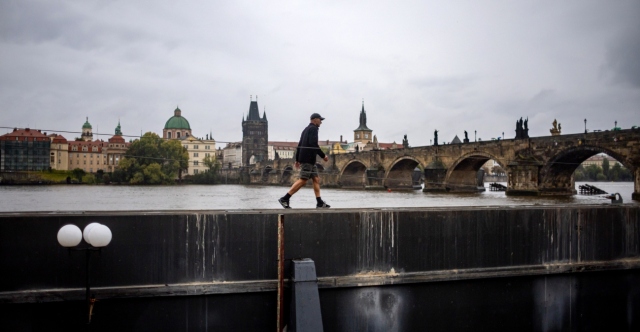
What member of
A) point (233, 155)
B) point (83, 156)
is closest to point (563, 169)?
point (83, 156)

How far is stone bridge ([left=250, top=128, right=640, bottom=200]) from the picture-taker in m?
29.8

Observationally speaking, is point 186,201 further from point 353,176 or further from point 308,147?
point 353,176

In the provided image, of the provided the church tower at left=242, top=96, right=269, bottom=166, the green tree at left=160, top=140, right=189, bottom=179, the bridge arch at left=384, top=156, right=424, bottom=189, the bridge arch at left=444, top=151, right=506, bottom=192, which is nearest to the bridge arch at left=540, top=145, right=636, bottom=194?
the bridge arch at left=444, top=151, right=506, bottom=192

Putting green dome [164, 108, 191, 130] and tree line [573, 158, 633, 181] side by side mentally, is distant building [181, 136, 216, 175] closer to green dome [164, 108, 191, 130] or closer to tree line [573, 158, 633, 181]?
green dome [164, 108, 191, 130]

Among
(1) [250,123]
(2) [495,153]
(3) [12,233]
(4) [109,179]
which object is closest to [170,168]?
(4) [109,179]

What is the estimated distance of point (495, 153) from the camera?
127 feet

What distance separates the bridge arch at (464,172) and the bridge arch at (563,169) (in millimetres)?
6363

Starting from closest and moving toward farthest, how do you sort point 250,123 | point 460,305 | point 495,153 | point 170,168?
point 460,305 → point 495,153 → point 170,168 → point 250,123

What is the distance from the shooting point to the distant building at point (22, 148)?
12.4 metres

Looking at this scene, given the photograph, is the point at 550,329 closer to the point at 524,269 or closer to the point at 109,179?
the point at 524,269

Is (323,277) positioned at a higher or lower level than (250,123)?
lower

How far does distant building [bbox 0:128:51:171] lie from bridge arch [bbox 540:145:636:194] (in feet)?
102

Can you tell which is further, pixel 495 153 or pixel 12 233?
pixel 495 153

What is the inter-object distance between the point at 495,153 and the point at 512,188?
4.19m
